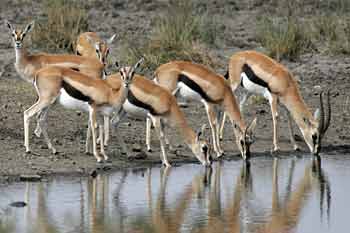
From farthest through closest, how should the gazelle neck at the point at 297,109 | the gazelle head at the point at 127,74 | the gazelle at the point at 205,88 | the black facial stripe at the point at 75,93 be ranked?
the gazelle neck at the point at 297,109 < the gazelle at the point at 205,88 < the black facial stripe at the point at 75,93 < the gazelle head at the point at 127,74

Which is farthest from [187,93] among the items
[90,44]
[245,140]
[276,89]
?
[90,44]

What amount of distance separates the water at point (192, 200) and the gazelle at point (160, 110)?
0.74ft

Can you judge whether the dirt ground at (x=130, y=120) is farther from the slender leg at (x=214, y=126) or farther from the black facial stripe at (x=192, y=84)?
the black facial stripe at (x=192, y=84)

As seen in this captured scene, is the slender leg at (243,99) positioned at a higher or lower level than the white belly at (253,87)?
lower

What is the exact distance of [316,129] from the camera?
47.1 feet

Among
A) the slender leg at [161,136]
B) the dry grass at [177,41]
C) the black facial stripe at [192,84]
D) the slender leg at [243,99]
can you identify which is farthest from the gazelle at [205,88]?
the dry grass at [177,41]

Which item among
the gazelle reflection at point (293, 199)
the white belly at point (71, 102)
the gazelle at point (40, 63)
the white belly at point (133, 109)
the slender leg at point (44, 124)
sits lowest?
the gazelle reflection at point (293, 199)

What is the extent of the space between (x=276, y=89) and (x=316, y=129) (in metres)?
0.73

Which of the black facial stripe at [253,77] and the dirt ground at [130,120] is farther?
the black facial stripe at [253,77]

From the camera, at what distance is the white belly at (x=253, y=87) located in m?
14.8

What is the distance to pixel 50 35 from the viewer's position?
18719 mm

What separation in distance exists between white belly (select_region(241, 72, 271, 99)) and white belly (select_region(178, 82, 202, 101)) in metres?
0.87

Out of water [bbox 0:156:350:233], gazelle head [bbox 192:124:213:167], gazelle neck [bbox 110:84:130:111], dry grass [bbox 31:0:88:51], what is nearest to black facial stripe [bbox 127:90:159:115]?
gazelle neck [bbox 110:84:130:111]

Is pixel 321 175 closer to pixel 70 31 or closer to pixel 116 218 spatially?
pixel 116 218
